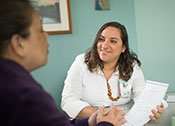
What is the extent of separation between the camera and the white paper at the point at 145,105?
1549 mm

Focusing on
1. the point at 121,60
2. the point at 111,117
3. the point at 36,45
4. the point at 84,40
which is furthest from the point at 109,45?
the point at 36,45

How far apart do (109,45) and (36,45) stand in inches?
56.5

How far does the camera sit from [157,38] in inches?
106

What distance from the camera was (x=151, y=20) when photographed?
268 centimetres

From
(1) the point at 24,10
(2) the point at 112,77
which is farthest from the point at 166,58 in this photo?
(1) the point at 24,10

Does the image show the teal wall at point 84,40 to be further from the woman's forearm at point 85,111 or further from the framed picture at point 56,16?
the woman's forearm at point 85,111

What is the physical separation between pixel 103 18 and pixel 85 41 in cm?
26

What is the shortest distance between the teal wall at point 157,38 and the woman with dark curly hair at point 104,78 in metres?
0.61

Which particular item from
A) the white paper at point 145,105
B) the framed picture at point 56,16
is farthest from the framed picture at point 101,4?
the white paper at point 145,105

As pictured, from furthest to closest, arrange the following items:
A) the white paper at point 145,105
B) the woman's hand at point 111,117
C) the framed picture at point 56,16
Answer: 1. the framed picture at point 56,16
2. the white paper at point 145,105
3. the woman's hand at point 111,117

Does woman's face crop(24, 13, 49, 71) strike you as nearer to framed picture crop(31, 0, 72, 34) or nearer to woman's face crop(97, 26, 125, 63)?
woman's face crop(97, 26, 125, 63)

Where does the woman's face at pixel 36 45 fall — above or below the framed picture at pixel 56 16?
below

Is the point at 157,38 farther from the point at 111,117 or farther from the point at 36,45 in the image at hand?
the point at 36,45

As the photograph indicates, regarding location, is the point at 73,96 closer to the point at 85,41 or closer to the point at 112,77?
the point at 112,77
